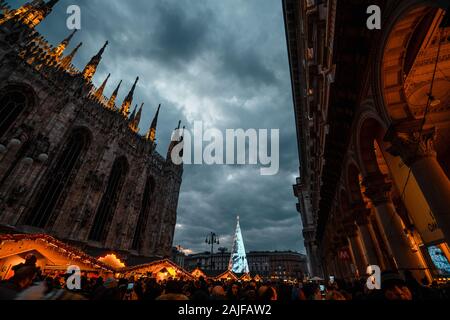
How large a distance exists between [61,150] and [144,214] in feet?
57.9

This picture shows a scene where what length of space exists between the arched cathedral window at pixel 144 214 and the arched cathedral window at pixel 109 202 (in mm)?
6630

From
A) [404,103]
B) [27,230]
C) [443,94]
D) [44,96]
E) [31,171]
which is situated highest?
[44,96]

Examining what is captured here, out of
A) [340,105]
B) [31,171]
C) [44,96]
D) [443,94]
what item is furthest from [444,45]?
[44,96]

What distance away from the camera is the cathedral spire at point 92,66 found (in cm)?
2820

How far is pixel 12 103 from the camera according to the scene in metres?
20.7

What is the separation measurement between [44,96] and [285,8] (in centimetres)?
2625

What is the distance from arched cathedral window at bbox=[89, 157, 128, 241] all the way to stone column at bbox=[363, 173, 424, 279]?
102 feet

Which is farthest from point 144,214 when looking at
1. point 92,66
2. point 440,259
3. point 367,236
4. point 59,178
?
point 440,259

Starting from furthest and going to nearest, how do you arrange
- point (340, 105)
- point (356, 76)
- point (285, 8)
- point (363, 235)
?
point (285, 8)
point (363, 235)
point (340, 105)
point (356, 76)

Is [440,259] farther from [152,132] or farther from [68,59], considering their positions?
[152,132]

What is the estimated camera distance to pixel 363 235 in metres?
10.7

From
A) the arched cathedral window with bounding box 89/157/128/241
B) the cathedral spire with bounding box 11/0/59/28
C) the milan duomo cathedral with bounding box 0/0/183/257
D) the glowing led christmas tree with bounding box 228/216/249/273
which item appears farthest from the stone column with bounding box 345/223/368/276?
the cathedral spire with bounding box 11/0/59/28

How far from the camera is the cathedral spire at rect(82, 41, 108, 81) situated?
1110 inches
